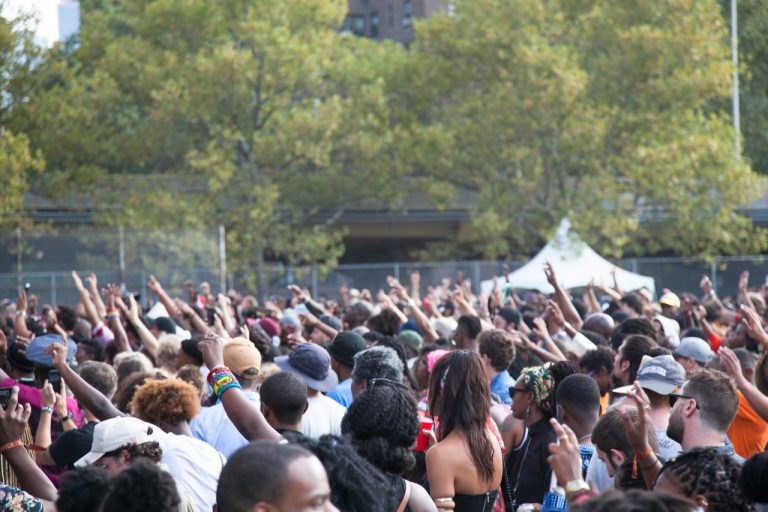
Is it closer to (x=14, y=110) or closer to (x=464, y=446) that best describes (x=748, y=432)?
(x=464, y=446)

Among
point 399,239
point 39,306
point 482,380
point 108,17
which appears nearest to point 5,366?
point 482,380

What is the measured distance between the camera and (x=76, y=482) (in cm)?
384

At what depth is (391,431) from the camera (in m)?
4.81

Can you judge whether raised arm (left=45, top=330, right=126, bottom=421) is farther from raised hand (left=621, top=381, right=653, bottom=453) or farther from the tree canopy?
the tree canopy

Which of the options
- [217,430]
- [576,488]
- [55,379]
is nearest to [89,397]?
[217,430]

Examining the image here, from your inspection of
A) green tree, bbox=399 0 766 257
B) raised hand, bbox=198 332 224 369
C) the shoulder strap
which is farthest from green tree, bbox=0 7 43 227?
the shoulder strap

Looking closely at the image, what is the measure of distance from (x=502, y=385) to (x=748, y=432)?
204cm

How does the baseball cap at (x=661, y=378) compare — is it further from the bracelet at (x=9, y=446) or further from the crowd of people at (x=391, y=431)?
the bracelet at (x=9, y=446)

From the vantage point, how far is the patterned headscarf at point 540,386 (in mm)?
A: 6488

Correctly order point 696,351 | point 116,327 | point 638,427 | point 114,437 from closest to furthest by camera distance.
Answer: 1. point 638,427
2. point 114,437
3. point 696,351
4. point 116,327

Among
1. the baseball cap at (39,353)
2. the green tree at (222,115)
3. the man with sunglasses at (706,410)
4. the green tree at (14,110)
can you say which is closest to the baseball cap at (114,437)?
the man with sunglasses at (706,410)

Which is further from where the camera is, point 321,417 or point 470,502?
point 321,417

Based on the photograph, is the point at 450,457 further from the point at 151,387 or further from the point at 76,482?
the point at 76,482

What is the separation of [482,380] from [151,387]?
5.69ft
